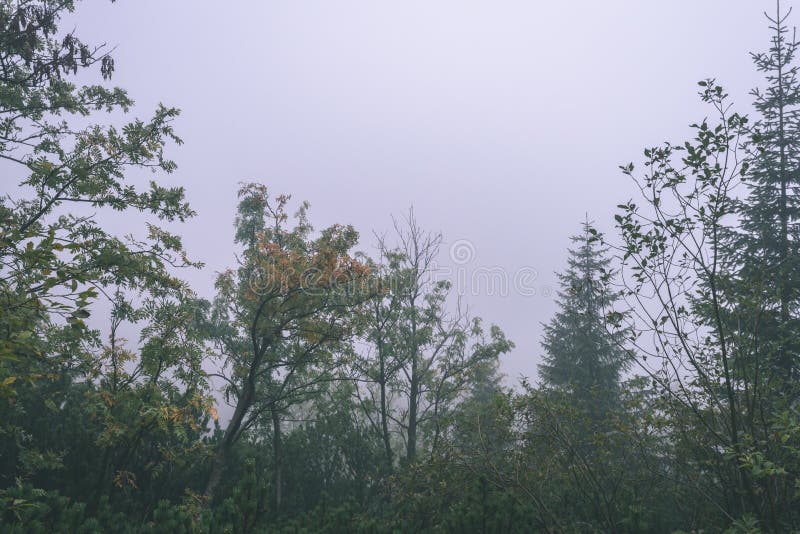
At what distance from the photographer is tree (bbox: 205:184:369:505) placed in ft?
34.3

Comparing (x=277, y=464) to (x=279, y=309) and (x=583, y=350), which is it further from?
(x=583, y=350)

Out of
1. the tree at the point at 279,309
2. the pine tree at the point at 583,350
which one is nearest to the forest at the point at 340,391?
the tree at the point at 279,309

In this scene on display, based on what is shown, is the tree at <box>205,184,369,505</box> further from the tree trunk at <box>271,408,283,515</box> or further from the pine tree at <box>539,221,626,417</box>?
the pine tree at <box>539,221,626,417</box>

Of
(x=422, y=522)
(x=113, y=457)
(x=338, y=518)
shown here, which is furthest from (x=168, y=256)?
(x=422, y=522)

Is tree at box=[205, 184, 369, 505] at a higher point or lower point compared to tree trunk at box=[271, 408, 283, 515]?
higher

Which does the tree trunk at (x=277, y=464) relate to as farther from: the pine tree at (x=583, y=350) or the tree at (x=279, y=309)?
the pine tree at (x=583, y=350)

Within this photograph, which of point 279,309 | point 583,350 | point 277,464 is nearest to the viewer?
point 279,309

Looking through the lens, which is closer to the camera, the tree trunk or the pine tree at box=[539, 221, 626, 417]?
the tree trunk

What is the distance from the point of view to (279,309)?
11.0 m

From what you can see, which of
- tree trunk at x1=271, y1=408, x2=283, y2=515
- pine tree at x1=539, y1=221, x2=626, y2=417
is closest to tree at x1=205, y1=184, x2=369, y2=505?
tree trunk at x1=271, y1=408, x2=283, y2=515

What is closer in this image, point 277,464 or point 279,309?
point 279,309

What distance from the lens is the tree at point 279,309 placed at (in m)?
10.5

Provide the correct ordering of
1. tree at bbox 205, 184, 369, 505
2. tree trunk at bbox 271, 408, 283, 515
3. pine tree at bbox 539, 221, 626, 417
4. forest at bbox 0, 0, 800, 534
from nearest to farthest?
forest at bbox 0, 0, 800, 534 → tree at bbox 205, 184, 369, 505 → tree trunk at bbox 271, 408, 283, 515 → pine tree at bbox 539, 221, 626, 417

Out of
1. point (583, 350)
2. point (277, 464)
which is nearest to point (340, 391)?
point (277, 464)
